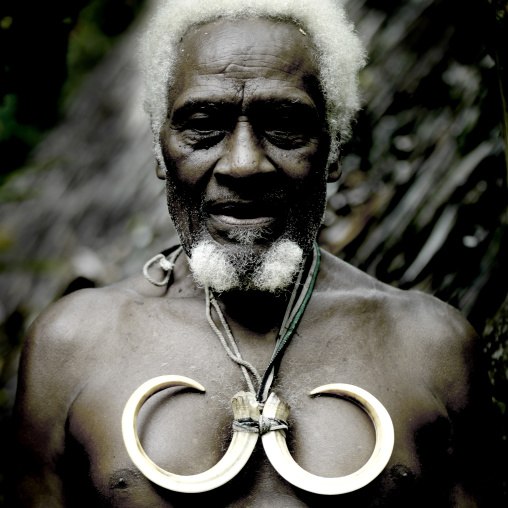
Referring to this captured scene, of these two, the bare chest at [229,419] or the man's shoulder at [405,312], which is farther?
the man's shoulder at [405,312]

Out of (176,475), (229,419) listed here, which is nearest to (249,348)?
(229,419)

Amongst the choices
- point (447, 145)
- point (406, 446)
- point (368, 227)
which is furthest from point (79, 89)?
point (406, 446)

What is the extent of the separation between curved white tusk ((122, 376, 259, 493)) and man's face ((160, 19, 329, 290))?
1.47ft

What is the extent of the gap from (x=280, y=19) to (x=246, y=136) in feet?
1.40

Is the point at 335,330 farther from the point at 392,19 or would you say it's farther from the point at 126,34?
the point at 126,34

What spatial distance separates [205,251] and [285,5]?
0.83 meters

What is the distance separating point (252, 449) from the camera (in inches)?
56.9

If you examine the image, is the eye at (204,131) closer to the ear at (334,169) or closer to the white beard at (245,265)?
the white beard at (245,265)

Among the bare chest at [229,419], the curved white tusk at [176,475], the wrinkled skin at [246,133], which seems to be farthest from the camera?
the wrinkled skin at [246,133]

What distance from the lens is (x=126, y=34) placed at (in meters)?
3.05

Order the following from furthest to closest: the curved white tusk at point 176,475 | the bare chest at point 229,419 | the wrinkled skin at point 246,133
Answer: the wrinkled skin at point 246,133
the bare chest at point 229,419
the curved white tusk at point 176,475

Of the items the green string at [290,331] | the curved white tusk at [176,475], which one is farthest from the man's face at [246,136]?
the curved white tusk at [176,475]

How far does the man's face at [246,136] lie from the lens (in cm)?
162

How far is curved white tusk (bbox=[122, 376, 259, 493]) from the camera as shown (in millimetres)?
1377
